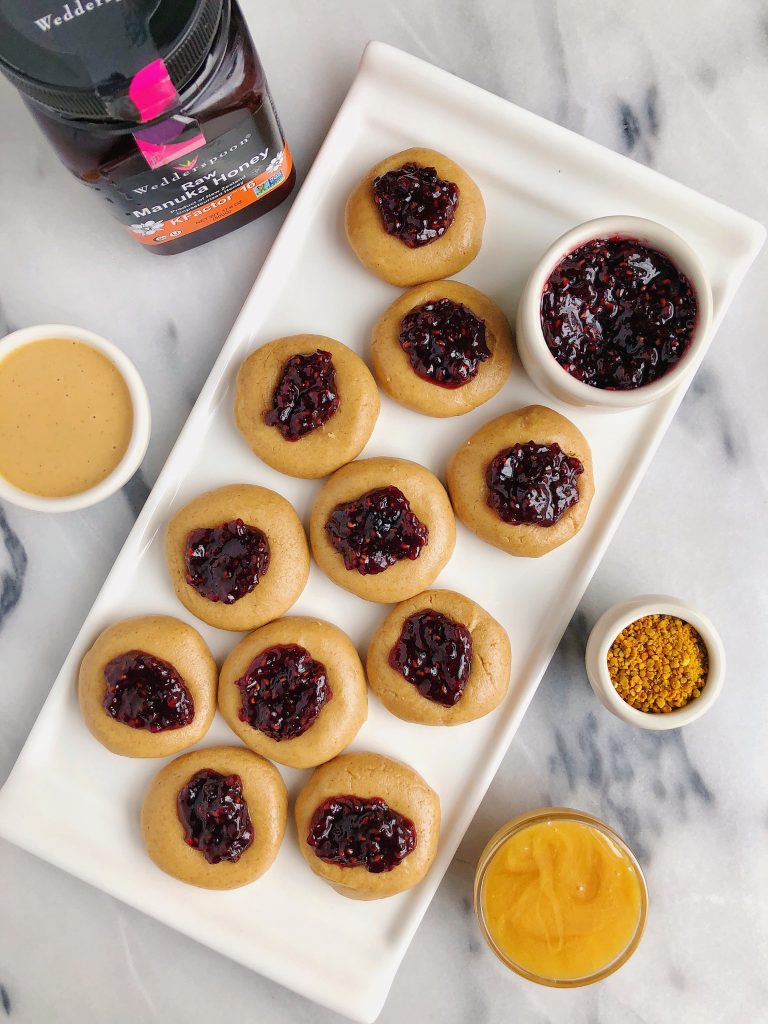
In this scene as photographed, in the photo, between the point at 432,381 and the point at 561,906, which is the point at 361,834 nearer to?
the point at 561,906

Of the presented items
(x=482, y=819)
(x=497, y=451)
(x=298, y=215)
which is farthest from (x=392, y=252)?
(x=482, y=819)

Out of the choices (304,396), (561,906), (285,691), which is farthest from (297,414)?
(561,906)

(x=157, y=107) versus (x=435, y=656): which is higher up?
(x=157, y=107)

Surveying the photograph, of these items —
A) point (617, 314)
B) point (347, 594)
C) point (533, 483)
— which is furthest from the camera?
point (347, 594)

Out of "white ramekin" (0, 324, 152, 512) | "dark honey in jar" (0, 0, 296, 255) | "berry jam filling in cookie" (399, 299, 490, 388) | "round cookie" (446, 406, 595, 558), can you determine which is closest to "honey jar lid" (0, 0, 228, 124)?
"dark honey in jar" (0, 0, 296, 255)

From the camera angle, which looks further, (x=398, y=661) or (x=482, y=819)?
(x=482, y=819)

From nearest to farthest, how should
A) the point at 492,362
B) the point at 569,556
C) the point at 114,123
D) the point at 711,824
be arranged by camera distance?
the point at 114,123 → the point at 492,362 → the point at 569,556 → the point at 711,824

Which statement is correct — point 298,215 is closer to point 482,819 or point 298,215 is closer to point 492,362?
point 492,362
